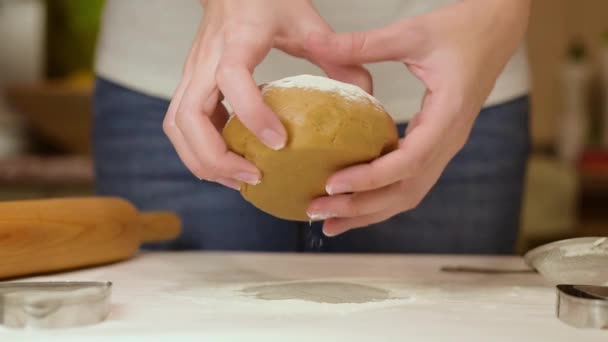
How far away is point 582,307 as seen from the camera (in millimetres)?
579

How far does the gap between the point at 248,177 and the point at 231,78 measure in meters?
0.07

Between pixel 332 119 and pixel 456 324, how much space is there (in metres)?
0.17

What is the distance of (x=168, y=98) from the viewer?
995 millimetres

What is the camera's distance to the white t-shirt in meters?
0.95

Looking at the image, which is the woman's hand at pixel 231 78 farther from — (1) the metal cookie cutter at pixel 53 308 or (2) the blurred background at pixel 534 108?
(2) the blurred background at pixel 534 108

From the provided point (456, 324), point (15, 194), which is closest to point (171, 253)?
point (456, 324)

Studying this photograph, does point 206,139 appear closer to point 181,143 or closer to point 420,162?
point 181,143

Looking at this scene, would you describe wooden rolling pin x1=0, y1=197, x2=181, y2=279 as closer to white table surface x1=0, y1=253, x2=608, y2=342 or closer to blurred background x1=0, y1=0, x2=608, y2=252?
white table surface x1=0, y1=253, x2=608, y2=342

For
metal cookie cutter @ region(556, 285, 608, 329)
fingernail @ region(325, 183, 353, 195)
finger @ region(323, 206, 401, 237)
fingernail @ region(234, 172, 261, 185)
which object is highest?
fingernail @ region(234, 172, 261, 185)

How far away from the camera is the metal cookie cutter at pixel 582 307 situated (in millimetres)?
573

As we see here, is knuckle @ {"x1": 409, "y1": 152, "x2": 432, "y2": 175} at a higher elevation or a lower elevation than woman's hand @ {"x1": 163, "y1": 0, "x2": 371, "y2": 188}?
A: lower

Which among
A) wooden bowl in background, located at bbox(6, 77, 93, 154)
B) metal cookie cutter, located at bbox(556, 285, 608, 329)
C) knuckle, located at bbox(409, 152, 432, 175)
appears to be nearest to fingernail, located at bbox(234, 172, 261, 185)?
knuckle, located at bbox(409, 152, 432, 175)

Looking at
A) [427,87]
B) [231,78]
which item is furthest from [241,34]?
[427,87]

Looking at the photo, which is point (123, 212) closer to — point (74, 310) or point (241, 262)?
point (241, 262)
